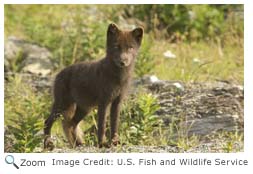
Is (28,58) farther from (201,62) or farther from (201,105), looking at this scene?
(201,105)

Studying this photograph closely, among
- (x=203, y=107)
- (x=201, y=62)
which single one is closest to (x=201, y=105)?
(x=203, y=107)

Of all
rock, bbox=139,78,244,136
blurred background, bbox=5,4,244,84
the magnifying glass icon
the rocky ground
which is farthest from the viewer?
blurred background, bbox=5,4,244,84

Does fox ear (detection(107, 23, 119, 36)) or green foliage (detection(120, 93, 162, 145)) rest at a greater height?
fox ear (detection(107, 23, 119, 36))

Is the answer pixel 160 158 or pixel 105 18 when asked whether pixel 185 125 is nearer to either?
pixel 160 158

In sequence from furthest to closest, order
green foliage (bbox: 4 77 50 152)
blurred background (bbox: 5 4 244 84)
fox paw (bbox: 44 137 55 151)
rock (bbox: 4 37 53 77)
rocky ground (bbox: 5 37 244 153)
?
rock (bbox: 4 37 53 77) → blurred background (bbox: 5 4 244 84) → rocky ground (bbox: 5 37 244 153) → fox paw (bbox: 44 137 55 151) → green foliage (bbox: 4 77 50 152)

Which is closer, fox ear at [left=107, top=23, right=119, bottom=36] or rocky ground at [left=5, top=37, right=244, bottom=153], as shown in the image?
fox ear at [left=107, top=23, right=119, bottom=36]

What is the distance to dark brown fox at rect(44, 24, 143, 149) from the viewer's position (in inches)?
372

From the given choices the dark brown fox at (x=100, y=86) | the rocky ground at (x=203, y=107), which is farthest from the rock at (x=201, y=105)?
the dark brown fox at (x=100, y=86)

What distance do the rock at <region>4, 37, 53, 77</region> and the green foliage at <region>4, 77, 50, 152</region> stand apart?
896 millimetres

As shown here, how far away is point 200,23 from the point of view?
16.1m

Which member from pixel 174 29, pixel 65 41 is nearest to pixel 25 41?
pixel 65 41

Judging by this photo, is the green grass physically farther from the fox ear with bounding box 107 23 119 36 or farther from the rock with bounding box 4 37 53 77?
the fox ear with bounding box 107 23 119 36

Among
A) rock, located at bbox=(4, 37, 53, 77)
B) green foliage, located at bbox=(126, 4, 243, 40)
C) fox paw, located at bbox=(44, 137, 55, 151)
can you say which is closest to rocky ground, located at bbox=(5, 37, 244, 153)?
fox paw, located at bbox=(44, 137, 55, 151)

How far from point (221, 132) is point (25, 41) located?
538cm
